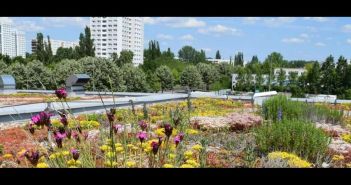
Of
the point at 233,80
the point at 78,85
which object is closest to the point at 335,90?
the point at 233,80

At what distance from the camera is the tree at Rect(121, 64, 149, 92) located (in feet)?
66.1

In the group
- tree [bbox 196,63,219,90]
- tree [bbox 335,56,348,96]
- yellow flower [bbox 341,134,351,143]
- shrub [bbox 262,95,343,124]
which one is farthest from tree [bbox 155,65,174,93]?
yellow flower [bbox 341,134,351,143]

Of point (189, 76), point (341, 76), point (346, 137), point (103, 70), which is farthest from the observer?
point (189, 76)

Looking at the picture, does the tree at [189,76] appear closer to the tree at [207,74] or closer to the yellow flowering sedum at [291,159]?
the tree at [207,74]

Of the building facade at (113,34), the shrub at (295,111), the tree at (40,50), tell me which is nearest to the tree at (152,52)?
the building facade at (113,34)

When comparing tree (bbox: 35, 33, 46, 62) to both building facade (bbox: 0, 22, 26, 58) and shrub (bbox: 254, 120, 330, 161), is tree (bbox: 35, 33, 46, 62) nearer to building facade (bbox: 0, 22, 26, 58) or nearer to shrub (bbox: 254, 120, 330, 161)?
building facade (bbox: 0, 22, 26, 58)

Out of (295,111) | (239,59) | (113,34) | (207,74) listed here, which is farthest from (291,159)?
(239,59)

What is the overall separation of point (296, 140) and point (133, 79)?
17057 millimetres

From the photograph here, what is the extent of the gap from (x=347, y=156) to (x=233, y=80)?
2694 cm

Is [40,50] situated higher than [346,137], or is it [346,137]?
[40,50]

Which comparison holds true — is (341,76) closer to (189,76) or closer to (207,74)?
(189,76)

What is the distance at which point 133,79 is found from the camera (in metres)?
20.3
